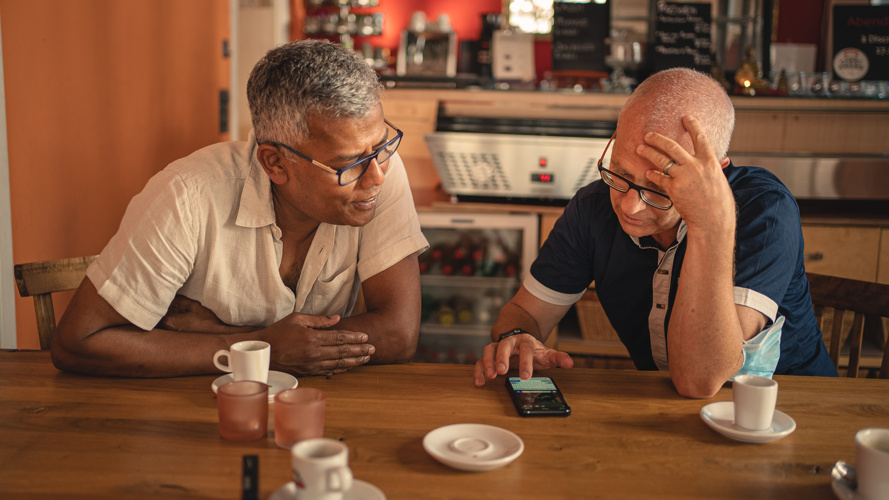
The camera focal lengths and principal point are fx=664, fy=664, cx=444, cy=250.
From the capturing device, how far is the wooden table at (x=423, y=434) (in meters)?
0.95

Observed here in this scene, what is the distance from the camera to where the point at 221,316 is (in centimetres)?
158

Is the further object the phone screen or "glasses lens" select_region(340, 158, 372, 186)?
"glasses lens" select_region(340, 158, 372, 186)

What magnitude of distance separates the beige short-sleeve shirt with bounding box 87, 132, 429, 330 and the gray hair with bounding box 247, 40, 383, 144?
0.62ft

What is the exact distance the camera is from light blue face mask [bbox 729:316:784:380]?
1.38 m

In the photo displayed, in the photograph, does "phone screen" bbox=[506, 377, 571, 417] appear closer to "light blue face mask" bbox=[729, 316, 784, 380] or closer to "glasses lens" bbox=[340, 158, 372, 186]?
"light blue face mask" bbox=[729, 316, 784, 380]

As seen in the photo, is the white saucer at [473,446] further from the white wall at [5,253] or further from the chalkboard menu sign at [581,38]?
the chalkboard menu sign at [581,38]

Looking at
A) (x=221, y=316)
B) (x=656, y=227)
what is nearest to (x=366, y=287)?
(x=221, y=316)

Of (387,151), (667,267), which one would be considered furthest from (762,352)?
(387,151)

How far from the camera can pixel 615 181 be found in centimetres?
145

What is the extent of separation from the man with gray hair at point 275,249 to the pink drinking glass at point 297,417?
1.06 feet

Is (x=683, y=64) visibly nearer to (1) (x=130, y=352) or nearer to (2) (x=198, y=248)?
(2) (x=198, y=248)

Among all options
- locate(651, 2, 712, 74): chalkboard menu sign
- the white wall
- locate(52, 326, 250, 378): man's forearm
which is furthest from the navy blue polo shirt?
locate(651, 2, 712, 74): chalkboard menu sign

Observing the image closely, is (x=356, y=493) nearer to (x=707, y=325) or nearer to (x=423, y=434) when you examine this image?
(x=423, y=434)

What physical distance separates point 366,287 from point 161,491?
80 centimetres
